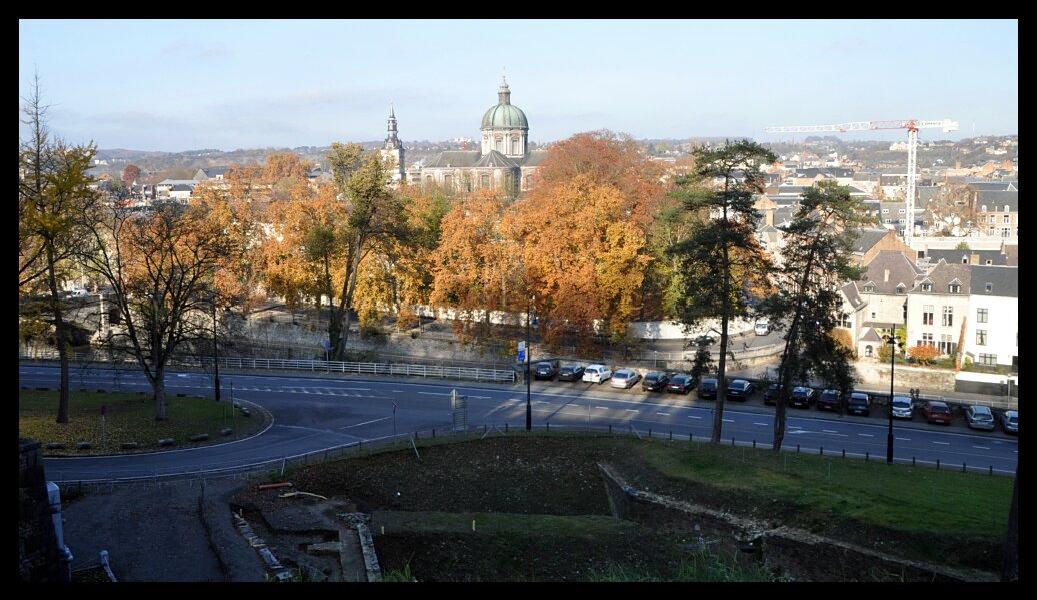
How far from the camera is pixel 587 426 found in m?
28.9

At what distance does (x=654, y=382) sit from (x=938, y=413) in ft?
34.7

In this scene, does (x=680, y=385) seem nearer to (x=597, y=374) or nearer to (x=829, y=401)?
(x=597, y=374)

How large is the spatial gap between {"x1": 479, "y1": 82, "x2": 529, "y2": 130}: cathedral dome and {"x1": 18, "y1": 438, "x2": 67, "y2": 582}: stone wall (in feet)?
467

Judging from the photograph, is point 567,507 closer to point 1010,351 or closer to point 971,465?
point 971,465

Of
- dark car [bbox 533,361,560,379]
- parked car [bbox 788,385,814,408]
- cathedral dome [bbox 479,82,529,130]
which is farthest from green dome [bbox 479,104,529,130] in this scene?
parked car [bbox 788,385,814,408]

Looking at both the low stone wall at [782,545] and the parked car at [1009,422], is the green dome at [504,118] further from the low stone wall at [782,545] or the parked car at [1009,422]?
the low stone wall at [782,545]

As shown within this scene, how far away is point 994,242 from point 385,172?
183 ft

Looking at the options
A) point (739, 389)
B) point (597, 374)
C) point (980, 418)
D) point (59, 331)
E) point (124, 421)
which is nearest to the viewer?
point (59, 331)

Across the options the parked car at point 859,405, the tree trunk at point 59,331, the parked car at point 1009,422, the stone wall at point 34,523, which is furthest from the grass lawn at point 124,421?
the parked car at point 1009,422

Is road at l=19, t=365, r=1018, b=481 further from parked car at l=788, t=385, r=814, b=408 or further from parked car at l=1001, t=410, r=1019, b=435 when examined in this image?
parked car at l=788, t=385, r=814, b=408

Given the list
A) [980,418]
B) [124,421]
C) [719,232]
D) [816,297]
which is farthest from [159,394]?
[980,418]

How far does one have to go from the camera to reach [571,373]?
3694 cm

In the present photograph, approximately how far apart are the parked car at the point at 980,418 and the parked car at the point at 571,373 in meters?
15.1
